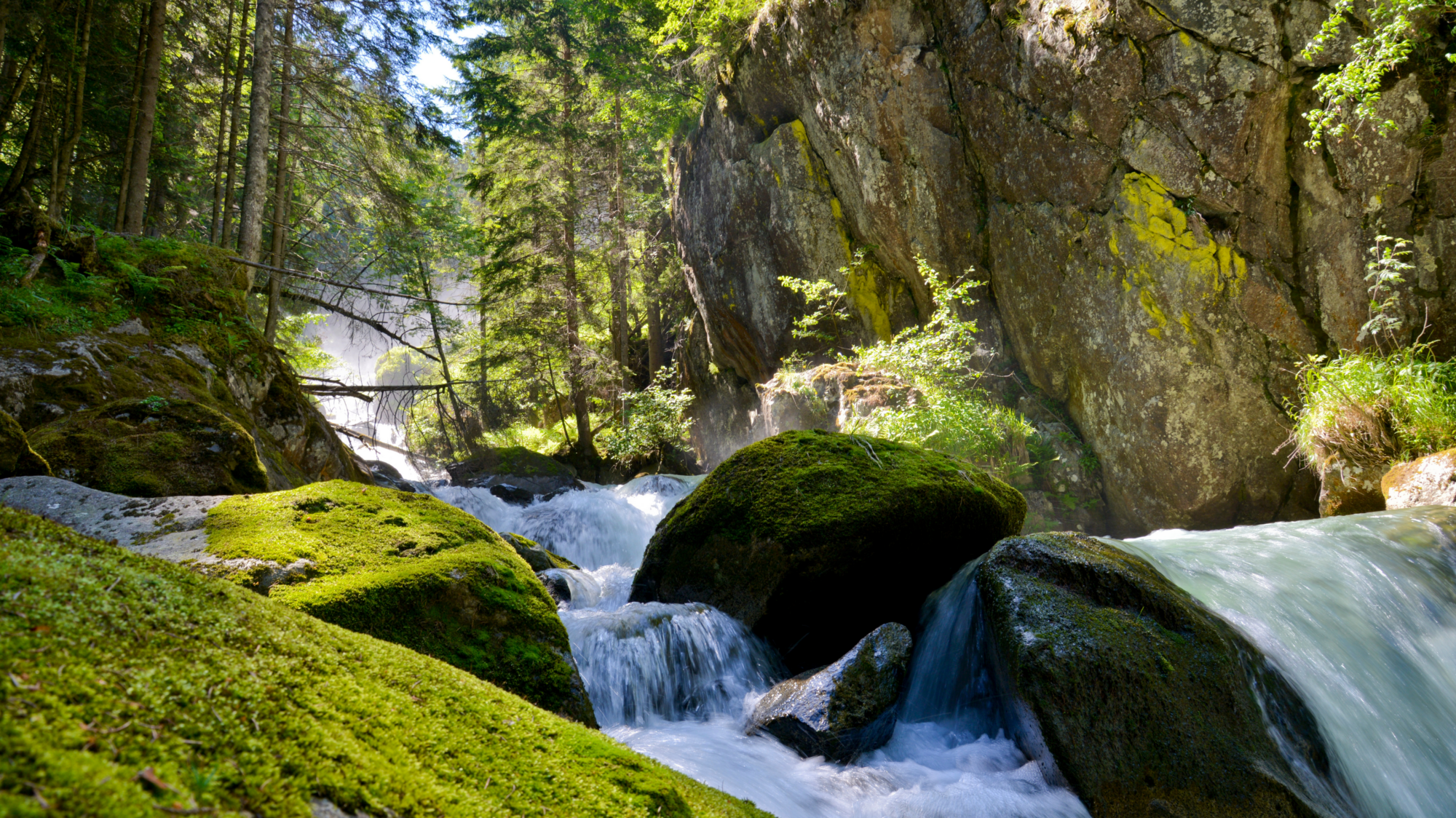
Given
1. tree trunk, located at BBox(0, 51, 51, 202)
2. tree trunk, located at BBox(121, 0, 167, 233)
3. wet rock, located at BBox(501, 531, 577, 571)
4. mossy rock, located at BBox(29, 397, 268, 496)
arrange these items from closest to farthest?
mossy rock, located at BBox(29, 397, 268, 496) < tree trunk, located at BBox(0, 51, 51, 202) < wet rock, located at BBox(501, 531, 577, 571) < tree trunk, located at BBox(121, 0, 167, 233)

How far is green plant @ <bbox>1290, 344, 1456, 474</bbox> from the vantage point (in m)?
6.60

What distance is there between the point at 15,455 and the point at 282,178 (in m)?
9.63

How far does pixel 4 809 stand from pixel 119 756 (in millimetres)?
234

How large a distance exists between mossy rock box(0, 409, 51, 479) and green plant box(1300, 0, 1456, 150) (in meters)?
10.1

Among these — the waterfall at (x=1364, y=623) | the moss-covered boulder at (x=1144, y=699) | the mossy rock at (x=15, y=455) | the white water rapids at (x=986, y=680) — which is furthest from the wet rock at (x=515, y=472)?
the moss-covered boulder at (x=1144, y=699)

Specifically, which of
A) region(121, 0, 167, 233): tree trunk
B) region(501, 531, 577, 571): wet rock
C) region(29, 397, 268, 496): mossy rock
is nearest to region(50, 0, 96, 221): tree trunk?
region(121, 0, 167, 233): tree trunk

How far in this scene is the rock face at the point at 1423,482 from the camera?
612 cm

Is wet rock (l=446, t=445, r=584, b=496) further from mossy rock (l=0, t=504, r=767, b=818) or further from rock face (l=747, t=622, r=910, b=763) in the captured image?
mossy rock (l=0, t=504, r=767, b=818)

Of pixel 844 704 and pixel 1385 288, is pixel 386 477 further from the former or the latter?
pixel 1385 288

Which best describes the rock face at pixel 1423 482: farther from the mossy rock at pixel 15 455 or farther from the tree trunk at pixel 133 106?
the tree trunk at pixel 133 106

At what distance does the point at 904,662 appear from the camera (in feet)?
15.6

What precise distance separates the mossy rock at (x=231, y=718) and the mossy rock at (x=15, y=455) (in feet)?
9.67

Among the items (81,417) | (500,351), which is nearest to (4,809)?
(81,417)

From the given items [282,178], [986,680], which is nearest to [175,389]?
[986,680]
